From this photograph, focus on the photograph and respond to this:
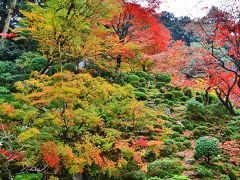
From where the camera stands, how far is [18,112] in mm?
8453

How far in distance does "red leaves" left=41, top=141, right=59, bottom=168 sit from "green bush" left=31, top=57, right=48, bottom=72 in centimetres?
902

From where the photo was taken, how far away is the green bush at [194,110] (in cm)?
1518

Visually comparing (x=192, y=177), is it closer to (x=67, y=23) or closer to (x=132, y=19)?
(x=67, y=23)

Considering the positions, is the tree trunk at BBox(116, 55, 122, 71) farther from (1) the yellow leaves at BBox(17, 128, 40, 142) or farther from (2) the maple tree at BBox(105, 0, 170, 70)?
(1) the yellow leaves at BBox(17, 128, 40, 142)

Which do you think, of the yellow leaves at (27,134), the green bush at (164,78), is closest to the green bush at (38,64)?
the green bush at (164,78)

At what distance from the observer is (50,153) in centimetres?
739

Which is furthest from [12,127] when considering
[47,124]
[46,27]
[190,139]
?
[190,139]

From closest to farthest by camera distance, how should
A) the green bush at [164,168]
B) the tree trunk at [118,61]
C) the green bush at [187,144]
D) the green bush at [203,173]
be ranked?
the green bush at [164,168]
the green bush at [203,173]
the green bush at [187,144]
the tree trunk at [118,61]

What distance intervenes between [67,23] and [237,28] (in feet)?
23.3

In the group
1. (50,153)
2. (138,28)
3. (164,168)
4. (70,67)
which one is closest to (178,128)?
(164,168)

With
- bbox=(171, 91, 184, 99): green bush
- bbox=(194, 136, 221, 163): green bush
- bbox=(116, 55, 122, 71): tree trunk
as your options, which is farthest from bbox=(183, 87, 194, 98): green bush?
bbox=(194, 136, 221, 163): green bush

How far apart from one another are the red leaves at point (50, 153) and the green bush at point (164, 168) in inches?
142

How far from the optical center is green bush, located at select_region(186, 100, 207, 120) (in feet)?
49.8

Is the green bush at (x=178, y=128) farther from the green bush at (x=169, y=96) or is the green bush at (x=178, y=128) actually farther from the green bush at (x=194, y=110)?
the green bush at (x=169, y=96)
